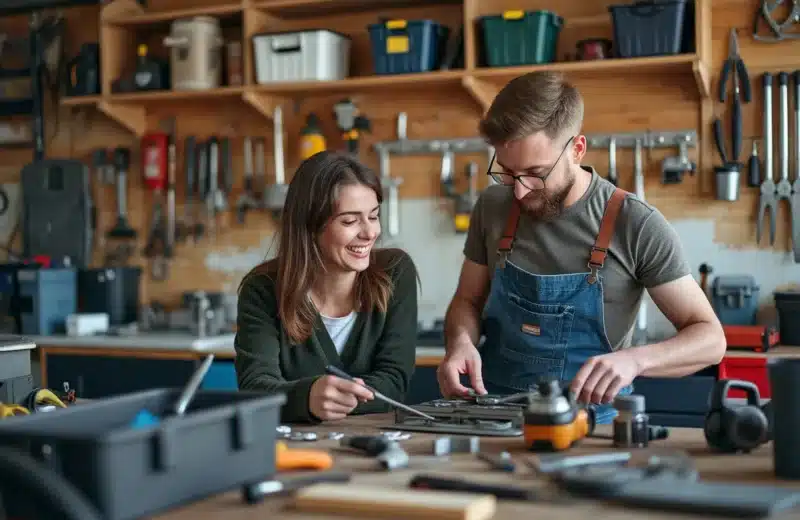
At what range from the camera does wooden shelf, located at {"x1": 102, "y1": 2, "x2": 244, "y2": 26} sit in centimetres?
457

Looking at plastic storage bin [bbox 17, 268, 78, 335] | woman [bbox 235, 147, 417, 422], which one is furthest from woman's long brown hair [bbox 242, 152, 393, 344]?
plastic storage bin [bbox 17, 268, 78, 335]

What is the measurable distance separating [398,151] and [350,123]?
251 mm

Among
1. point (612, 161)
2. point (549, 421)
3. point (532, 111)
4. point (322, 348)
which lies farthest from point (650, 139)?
point (549, 421)

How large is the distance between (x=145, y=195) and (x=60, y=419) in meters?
3.74

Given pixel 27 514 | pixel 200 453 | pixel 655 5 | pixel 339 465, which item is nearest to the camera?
pixel 27 514

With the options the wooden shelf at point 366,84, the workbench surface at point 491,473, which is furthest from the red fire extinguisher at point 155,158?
the workbench surface at point 491,473

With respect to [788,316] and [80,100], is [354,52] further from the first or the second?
[788,316]

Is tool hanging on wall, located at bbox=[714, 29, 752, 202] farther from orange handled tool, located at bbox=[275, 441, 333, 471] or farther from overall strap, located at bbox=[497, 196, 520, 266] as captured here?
orange handled tool, located at bbox=[275, 441, 333, 471]

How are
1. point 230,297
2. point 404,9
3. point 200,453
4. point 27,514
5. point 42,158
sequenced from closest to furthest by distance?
1. point 27,514
2. point 200,453
3. point 404,9
4. point 230,297
5. point 42,158

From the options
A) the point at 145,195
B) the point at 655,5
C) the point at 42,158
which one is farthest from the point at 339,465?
the point at 42,158

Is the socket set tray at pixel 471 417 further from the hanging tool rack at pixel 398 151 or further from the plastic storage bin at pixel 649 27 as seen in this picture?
the hanging tool rack at pixel 398 151

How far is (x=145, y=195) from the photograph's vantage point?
5078 mm

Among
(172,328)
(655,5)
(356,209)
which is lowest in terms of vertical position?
(172,328)

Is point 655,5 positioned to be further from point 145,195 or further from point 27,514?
point 27,514
